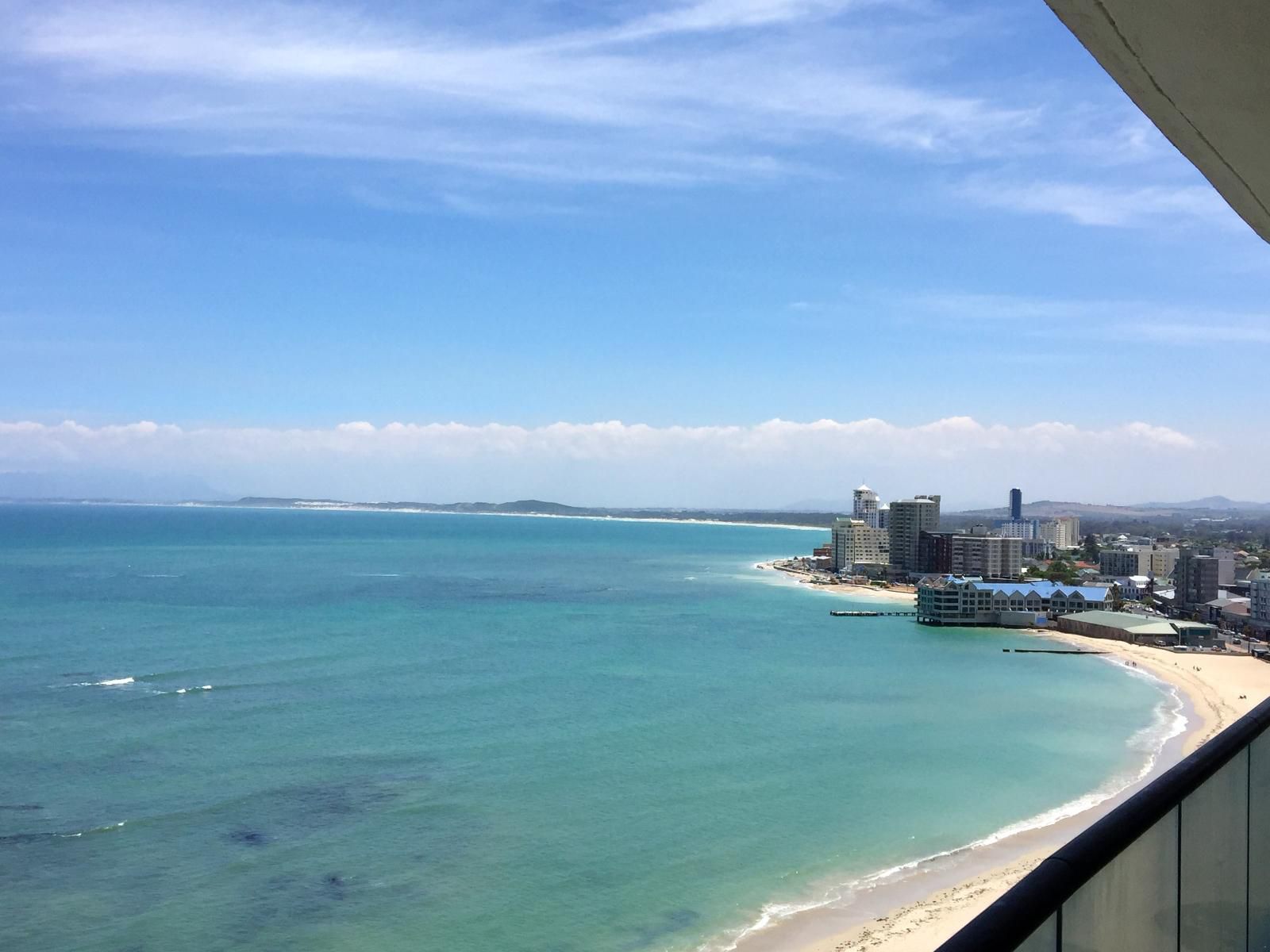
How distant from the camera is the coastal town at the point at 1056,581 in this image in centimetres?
4309

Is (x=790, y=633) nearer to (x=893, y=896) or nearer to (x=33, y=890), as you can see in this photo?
(x=893, y=896)

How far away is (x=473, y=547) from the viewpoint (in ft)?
334

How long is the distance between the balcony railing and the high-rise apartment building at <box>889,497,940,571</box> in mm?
73227

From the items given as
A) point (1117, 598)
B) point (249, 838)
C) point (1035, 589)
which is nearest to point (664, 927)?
point (249, 838)

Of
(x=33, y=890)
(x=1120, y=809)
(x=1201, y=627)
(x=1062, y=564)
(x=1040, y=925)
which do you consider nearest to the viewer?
(x=1040, y=925)

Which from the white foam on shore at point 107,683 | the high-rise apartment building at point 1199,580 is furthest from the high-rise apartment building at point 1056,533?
the white foam on shore at point 107,683

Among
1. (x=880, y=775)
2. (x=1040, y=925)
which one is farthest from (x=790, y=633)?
(x=1040, y=925)

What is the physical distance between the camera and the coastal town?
43094 millimetres

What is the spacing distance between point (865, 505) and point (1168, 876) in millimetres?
107914

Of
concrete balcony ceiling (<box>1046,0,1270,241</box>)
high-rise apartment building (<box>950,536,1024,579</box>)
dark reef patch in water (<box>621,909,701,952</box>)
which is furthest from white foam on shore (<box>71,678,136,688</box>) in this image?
high-rise apartment building (<box>950,536,1024,579</box>)

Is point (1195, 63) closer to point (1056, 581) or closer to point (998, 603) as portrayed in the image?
point (998, 603)

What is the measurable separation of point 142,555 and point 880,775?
228ft

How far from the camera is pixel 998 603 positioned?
4872 cm

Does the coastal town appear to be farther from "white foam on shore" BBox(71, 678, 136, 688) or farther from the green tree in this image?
"white foam on shore" BBox(71, 678, 136, 688)
